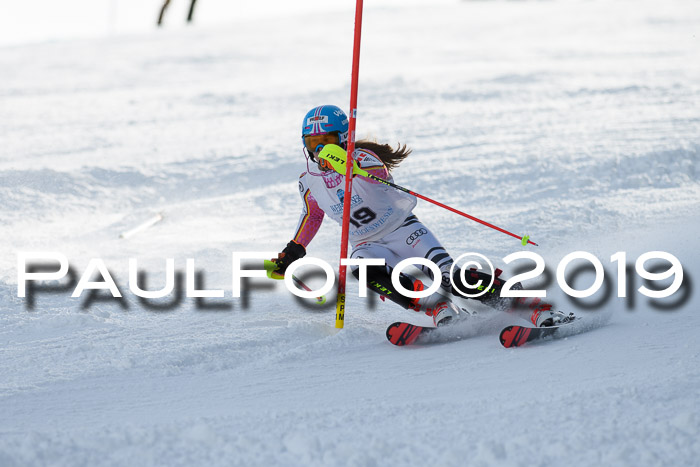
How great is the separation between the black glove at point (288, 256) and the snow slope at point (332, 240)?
34 centimetres

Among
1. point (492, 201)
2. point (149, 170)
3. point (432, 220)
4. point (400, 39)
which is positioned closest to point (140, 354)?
point (432, 220)

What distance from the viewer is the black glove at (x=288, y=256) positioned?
14.5 ft

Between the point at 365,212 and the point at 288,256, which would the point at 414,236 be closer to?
the point at 365,212

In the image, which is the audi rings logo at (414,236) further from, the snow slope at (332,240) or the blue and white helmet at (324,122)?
the blue and white helmet at (324,122)

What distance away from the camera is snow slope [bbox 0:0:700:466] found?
2957 millimetres

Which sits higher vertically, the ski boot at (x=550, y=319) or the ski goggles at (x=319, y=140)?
the ski goggles at (x=319, y=140)

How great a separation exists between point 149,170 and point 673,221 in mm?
6335

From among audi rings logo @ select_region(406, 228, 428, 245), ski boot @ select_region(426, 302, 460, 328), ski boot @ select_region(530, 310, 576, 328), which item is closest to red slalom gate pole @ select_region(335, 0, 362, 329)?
audi rings logo @ select_region(406, 228, 428, 245)

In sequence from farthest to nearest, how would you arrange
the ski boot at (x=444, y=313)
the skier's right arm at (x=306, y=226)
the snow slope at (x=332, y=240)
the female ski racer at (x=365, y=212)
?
the skier's right arm at (x=306, y=226), the female ski racer at (x=365, y=212), the ski boot at (x=444, y=313), the snow slope at (x=332, y=240)

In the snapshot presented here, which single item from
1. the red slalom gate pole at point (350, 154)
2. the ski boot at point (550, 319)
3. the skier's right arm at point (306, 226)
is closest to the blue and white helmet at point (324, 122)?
the red slalom gate pole at point (350, 154)

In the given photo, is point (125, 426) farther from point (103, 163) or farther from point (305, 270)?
point (103, 163)

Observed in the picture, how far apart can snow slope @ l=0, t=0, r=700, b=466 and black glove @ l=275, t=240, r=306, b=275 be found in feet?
1.11

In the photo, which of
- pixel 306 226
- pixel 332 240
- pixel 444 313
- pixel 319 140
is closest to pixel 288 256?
pixel 306 226

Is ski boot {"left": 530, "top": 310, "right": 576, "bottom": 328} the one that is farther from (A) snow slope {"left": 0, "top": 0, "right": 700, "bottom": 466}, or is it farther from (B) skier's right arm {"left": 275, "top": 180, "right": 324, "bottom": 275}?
(B) skier's right arm {"left": 275, "top": 180, "right": 324, "bottom": 275}
